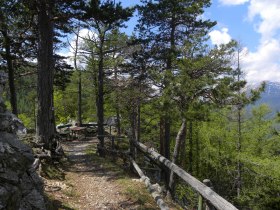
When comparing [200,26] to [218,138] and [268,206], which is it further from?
[268,206]

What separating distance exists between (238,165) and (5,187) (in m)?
19.3

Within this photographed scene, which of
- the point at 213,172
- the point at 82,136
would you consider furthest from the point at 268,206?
the point at 82,136

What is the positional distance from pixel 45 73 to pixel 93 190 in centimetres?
493

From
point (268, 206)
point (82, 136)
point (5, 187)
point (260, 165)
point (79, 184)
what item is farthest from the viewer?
point (82, 136)

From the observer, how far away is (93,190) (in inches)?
333

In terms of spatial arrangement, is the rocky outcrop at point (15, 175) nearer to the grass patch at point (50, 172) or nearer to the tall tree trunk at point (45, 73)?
the grass patch at point (50, 172)

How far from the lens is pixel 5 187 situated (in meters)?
4.27

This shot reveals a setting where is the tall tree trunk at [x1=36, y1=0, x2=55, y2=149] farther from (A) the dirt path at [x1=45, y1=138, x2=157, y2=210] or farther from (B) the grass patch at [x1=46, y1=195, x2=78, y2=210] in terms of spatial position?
(B) the grass patch at [x1=46, y1=195, x2=78, y2=210]

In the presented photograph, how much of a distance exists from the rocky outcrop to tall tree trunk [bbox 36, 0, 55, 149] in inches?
227

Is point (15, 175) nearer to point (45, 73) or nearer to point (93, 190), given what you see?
point (93, 190)

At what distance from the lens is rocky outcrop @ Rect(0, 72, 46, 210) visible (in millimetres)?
4312

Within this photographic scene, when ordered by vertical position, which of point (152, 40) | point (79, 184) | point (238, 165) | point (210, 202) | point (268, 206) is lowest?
point (268, 206)

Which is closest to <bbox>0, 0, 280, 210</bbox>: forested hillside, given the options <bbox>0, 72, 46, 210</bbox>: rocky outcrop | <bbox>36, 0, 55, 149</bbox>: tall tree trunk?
<bbox>36, 0, 55, 149</bbox>: tall tree trunk

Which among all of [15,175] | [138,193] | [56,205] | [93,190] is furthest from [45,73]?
[15,175]
